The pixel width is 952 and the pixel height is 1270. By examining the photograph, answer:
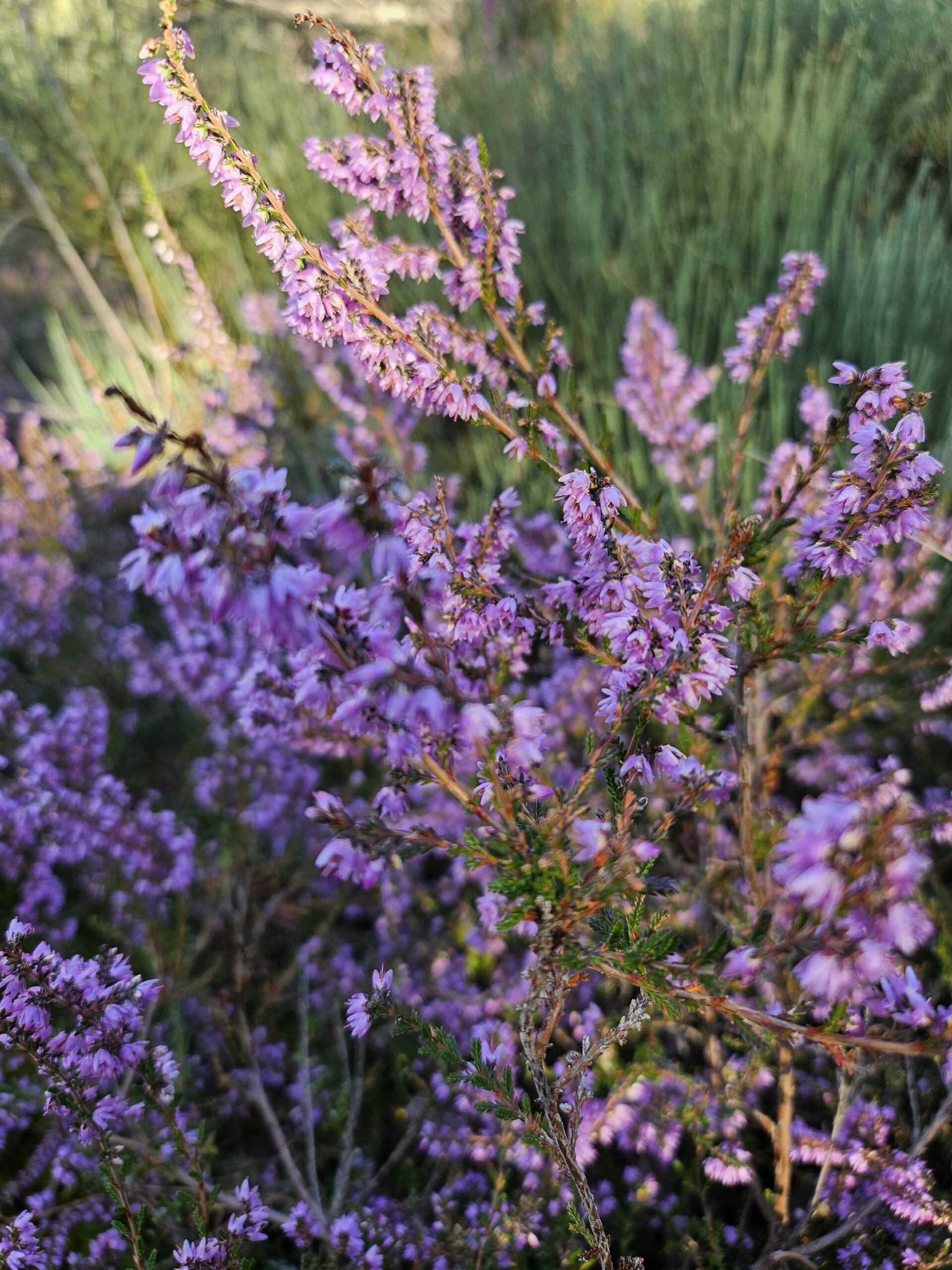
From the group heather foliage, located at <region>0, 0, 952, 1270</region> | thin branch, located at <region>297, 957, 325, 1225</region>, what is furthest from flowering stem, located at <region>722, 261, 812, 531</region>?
thin branch, located at <region>297, 957, 325, 1225</region>

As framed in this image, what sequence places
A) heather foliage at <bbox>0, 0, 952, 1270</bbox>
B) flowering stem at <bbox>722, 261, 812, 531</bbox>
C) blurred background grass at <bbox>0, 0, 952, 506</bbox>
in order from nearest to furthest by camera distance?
heather foliage at <bbox>0, 0, 952, 1270</bbox>
flowering stem at <bbox>722, 261, 812, 531</bbox>
blurred background grass at <bbox>0, 0, 952, 506</bbox>

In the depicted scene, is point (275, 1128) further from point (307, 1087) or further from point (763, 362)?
point (763, 362)

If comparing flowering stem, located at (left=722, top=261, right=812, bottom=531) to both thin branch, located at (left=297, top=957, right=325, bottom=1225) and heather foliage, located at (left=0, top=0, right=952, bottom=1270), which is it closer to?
heather foliage, located at (left=0, top=0, right=952, bottom=1270)

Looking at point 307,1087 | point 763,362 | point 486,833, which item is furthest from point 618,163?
point 307,1087

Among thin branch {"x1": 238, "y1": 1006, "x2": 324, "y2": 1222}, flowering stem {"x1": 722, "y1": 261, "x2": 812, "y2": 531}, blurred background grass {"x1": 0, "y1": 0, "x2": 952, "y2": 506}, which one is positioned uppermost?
blurred background grass {"x1": 0, "y1": 0, "x2": 952, "y2": 506}

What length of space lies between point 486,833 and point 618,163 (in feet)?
11.6

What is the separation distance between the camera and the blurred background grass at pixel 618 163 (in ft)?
9.44

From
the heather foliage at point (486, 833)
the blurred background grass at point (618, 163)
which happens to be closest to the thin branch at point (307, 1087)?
the heather foliage at point (486, 833)

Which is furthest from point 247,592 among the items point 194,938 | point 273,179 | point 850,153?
point 273,179

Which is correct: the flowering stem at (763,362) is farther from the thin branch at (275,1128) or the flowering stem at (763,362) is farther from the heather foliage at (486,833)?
the thin branch at (275,1128)

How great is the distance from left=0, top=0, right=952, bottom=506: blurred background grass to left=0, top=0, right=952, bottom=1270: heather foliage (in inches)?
13.0

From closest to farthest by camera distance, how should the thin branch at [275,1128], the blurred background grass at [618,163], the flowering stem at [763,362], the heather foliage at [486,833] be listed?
the heather foliage at [486,833], the thin branch at [275,1128], the flowering stem at [763,362], the blurred background grass at [618,163]

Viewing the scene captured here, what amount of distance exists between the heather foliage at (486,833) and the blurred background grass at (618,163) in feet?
1.09

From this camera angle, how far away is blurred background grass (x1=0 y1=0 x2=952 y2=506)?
2877 mm
